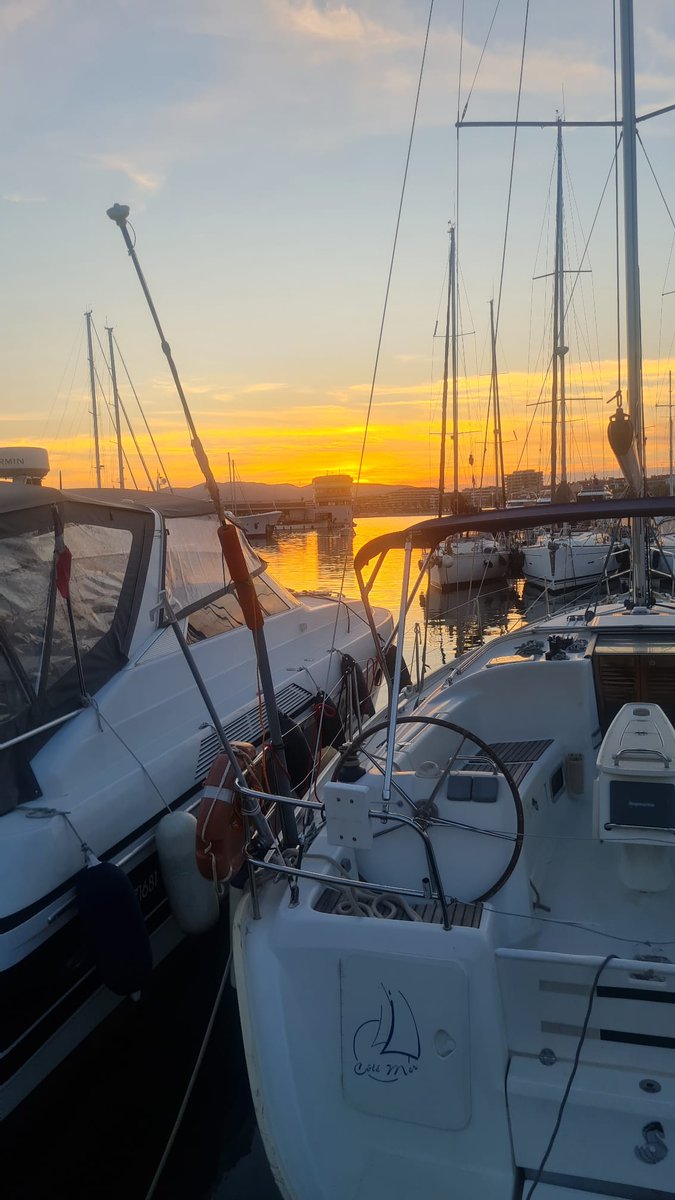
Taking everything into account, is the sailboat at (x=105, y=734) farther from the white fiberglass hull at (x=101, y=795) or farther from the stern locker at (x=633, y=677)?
the stern locker at (x=633, y=677)

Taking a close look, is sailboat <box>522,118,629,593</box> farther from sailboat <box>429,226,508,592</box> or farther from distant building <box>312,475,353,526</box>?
distant building <box>312,475,353,526</box>

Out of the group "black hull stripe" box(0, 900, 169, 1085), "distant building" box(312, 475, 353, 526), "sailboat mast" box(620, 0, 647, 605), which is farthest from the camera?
"distant building" box(312, 475, 353, 526)

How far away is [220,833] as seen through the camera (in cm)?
311

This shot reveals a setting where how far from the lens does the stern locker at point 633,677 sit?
4.96 metres

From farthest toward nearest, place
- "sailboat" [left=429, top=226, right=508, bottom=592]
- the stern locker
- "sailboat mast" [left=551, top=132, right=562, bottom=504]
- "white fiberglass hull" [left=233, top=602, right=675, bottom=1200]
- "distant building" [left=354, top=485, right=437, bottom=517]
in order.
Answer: "distant building" [left=354, top=485, right=437, bottom=517] → "sailboat" [left=429, top=226, right=508, bottom=592] → "sailboat mast" [left=551, top=132, right=562, bottom=504] → the stern locker → "white fiberglass hull" [left=233, top=602, right=675, bottom=1200]

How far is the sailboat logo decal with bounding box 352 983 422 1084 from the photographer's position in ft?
7.94

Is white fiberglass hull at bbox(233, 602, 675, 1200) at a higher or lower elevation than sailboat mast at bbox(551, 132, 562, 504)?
lower

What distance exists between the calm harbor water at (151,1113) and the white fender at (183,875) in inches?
18.7

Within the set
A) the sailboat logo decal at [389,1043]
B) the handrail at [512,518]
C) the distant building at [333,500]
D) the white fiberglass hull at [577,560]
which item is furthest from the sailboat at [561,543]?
the distant building at [333,500]

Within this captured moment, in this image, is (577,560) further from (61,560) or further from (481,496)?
(61,560)

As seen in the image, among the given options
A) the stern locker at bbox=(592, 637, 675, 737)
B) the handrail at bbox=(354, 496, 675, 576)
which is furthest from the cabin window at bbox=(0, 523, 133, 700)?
the stern locker at bbox=(592, 637, 675, 737)

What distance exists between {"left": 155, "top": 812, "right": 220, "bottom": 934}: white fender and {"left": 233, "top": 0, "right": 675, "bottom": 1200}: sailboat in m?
0.71

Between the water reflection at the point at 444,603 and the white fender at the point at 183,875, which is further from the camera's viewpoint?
the water reflection at the point at 444,603

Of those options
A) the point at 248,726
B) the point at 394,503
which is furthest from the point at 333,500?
the point at 248,726
